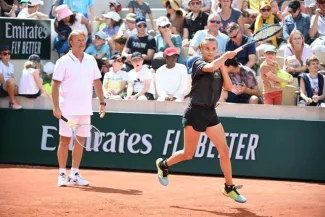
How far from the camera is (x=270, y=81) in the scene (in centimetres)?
1175

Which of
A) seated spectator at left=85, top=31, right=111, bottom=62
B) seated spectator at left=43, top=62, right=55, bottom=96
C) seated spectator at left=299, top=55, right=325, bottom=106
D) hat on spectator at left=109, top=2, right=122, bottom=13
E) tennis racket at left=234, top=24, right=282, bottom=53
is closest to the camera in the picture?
tennis racket at left=234, top=24, right=282, bottom=53

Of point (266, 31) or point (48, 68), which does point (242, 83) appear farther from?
point (48, 68)

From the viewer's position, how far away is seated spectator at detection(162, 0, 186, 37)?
47.1 feet

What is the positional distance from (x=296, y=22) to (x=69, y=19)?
4.03 metres

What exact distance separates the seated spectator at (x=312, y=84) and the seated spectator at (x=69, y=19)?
4.31 metres

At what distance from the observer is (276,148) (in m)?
11.5

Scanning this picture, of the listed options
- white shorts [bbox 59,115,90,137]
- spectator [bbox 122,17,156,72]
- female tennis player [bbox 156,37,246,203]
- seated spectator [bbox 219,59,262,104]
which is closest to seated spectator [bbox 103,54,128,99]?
spectator [bbox 122,17,156,72]

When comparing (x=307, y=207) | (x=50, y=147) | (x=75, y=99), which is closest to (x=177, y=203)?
(x=307, y=207)

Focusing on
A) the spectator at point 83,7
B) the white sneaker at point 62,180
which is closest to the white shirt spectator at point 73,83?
the white sneaker at point 62,180

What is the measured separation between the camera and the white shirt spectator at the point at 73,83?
9.61 m

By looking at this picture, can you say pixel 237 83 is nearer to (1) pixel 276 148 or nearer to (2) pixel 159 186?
(1) pixel 276 148

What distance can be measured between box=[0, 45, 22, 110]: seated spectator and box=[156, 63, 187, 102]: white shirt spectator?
90.2 inches

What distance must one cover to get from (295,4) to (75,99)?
5.24m

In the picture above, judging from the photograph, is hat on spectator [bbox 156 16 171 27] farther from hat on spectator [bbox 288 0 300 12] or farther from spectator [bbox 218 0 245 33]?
hat on spectator [bbox 288 0 300 12]
